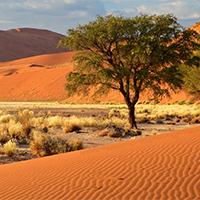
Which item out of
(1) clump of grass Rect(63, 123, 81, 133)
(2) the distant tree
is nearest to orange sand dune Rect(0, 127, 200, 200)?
(1) clump of grass Rect(63, 123, 81, 133)

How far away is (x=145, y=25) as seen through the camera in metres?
18.2

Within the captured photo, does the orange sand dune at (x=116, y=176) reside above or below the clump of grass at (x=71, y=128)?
above

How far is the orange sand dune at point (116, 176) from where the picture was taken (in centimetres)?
509

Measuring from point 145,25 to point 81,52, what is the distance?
176 inches

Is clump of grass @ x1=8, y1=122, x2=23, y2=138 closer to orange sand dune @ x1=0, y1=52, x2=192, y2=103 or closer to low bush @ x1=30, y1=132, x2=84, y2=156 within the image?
low bush @ x1=30, y1=132, x2=84, y2=156

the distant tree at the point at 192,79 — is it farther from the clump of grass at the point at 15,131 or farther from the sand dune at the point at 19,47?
the sand dune at the point at 19,47

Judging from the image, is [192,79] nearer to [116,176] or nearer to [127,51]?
[127,51]

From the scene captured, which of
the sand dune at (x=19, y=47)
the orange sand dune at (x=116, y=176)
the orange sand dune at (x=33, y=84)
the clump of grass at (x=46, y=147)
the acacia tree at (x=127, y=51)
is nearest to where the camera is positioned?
the orange sand dune at (x=116, y=176)

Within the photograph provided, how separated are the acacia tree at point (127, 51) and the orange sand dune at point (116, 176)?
9.60 meters

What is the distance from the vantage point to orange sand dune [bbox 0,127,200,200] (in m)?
5.09

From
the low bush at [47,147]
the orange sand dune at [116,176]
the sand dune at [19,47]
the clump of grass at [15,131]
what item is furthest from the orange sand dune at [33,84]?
the orange sand dune at [116,176]

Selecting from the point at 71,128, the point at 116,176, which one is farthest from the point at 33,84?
the point at 116,176

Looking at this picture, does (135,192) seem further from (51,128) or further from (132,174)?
(51,128)

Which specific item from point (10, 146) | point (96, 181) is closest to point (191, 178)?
point (96, 181)
